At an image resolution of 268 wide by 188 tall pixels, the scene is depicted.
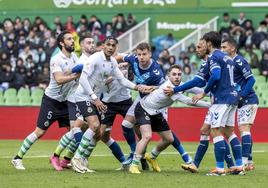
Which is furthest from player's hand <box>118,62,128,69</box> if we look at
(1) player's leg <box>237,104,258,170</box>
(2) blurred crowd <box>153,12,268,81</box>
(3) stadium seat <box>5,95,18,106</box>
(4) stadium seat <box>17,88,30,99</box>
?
(4) stadium seat <box>17,88,30,99</box>

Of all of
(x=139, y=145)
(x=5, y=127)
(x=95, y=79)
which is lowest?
(x=5, y=127)

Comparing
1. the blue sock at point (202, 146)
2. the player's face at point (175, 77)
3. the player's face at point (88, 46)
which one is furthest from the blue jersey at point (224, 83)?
the player's face at point (88, 46)

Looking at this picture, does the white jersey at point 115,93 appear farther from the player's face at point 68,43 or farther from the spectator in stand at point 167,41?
the spectator in stand at point 167,41

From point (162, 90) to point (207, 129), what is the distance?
98 cm

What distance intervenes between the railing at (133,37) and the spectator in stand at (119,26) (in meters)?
0.22

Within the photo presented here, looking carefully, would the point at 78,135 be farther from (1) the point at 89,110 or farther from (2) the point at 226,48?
(2) the point at 226,48

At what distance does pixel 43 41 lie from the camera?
30.9m

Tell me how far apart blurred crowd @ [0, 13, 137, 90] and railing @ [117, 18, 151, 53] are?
0.21m

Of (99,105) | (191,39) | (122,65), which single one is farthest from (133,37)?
(99,105)

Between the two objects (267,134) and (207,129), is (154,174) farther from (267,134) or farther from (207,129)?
(267,134)

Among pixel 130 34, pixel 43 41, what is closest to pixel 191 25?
pixel 130 34

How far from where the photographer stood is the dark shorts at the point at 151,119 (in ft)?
48.0

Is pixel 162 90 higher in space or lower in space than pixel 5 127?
higher

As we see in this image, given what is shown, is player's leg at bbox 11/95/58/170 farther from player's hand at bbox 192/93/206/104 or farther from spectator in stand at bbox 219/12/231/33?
spectator in stand at bbox 219/12/231/33
